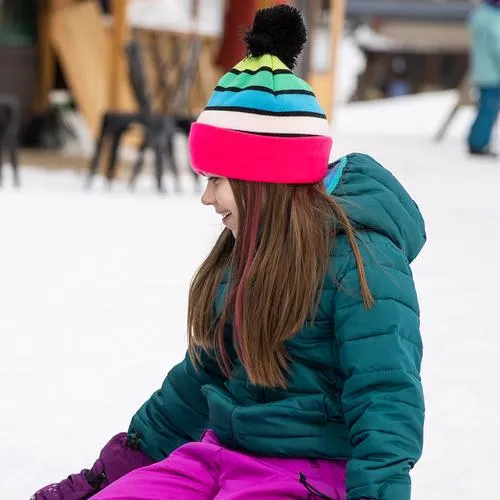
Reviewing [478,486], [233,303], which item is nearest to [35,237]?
[478,486]

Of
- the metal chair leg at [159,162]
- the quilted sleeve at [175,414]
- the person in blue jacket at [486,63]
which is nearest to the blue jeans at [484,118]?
the person in blue jacket at [486,63]

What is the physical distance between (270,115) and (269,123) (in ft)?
0.04

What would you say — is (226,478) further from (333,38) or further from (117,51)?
(333,38)

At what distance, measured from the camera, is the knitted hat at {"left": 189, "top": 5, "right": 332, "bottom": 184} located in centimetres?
172

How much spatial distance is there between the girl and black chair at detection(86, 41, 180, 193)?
5.79m

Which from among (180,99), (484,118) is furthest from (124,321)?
(484,118)

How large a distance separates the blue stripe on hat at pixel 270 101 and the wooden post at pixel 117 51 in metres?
6.77

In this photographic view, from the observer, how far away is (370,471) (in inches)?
61.1

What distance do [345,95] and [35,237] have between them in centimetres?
1520

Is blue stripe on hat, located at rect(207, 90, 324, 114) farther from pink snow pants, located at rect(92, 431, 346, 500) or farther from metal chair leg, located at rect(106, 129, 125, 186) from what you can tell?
metal chair leg, located at rect(106, 129, 125, 186)

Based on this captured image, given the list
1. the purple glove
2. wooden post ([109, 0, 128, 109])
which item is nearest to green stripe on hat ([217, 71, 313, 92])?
the purple glove

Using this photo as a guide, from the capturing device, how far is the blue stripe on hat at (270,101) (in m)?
1.71

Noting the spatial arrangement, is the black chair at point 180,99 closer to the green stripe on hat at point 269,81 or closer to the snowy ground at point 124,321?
the snowy ground at point 124,321

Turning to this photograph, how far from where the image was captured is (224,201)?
1737mm
